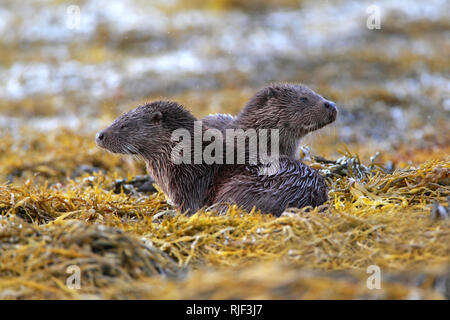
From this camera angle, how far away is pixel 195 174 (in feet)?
15.1

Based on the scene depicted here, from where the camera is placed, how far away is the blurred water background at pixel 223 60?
1137 cm

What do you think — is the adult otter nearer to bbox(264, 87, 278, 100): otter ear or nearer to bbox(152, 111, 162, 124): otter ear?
bbox(152, 111, 162, 124): otter ear

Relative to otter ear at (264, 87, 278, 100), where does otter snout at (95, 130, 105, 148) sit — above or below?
below

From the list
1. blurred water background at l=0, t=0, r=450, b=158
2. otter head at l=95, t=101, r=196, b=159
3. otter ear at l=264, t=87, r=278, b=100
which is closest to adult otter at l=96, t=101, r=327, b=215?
otter head at l=95, t=101, r=196, b=159

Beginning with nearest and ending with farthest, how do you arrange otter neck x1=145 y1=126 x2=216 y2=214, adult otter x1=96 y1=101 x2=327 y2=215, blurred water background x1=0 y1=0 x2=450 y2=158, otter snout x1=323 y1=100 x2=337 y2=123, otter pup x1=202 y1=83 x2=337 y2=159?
adult otter x1=96 y1=101 x2=327 y2=215
otter neck x1=145 y1=126 x2=216 y2=214
otter pup x1=202 y1=83 x2=337 y2=159
otter snout x1=323 y1=100 x2=337 y2=123
blurred water background x1=0 y1=0 x2=450 y2=158

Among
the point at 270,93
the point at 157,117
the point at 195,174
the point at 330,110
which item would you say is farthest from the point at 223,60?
the point at 195,174

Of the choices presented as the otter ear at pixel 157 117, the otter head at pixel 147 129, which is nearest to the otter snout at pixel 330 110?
the otter head at pixel 147 129

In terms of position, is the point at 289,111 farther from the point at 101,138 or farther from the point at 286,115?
the point at 101,138

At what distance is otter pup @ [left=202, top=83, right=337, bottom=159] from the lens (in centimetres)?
529

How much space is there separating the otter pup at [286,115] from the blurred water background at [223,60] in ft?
14.5

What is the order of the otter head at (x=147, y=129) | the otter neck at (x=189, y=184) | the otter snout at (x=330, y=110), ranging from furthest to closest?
1. the otter snout at (x=330, y=110)
2. the otter head at (x=147, y=129)
3. the otter neck at (x=189, y=184)

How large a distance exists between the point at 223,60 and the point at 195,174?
10231 millimetres

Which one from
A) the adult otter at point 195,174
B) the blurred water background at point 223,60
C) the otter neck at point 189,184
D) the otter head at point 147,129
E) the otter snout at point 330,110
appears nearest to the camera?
the adult otter at point 195,174

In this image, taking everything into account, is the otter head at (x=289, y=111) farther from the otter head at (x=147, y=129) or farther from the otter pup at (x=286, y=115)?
the otter head at (x=147, y=129)
